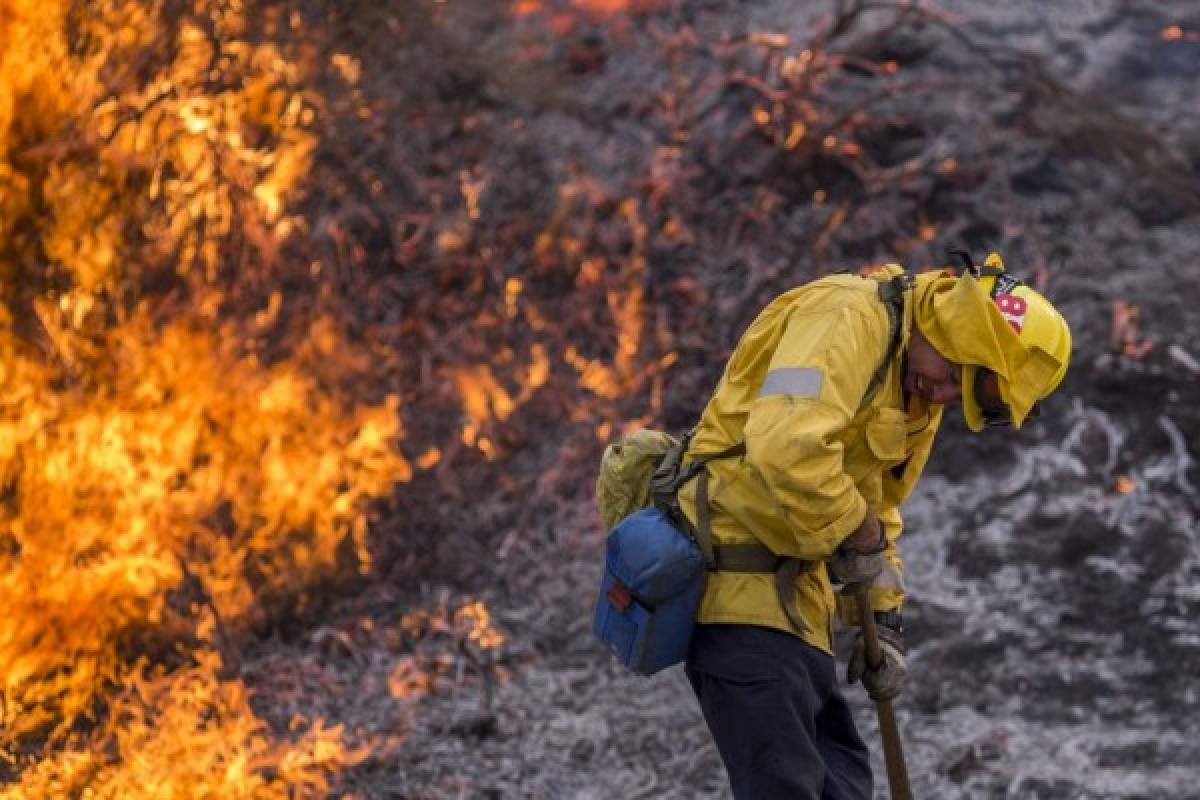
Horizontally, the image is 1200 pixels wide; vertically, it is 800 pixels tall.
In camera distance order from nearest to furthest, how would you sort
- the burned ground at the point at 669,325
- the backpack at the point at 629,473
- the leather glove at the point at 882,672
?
the backpack at the point at 629,473 < the leather glove at the point at 882,672 < the burned ground at the point at 669,325

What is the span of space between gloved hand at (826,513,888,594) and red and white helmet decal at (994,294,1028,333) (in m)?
0.58

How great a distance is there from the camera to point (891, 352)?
332 centimetres

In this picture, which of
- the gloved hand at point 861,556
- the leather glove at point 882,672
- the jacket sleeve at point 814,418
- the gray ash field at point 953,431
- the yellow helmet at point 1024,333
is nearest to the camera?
the jacket sleeve at point 814,418

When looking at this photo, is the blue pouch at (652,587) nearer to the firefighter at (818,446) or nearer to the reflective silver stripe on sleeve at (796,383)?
the firefighter at (818,446)

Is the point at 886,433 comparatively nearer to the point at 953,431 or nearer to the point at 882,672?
the point at 882,672

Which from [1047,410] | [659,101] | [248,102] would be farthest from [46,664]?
[659,101]

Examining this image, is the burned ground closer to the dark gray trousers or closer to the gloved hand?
the dark gray trousers

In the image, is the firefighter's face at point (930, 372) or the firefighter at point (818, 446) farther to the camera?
the firefighter's face at point (930, 372)

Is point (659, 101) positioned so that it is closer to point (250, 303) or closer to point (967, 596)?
point (250, 303)

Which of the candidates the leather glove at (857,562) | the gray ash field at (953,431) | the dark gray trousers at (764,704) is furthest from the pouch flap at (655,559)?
the gray ash field at (953,431)

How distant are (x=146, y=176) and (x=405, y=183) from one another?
238cm

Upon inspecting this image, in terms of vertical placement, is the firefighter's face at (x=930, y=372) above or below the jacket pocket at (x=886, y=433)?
above

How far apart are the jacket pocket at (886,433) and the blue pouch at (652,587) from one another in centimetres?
50

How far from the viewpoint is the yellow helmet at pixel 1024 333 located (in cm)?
326
